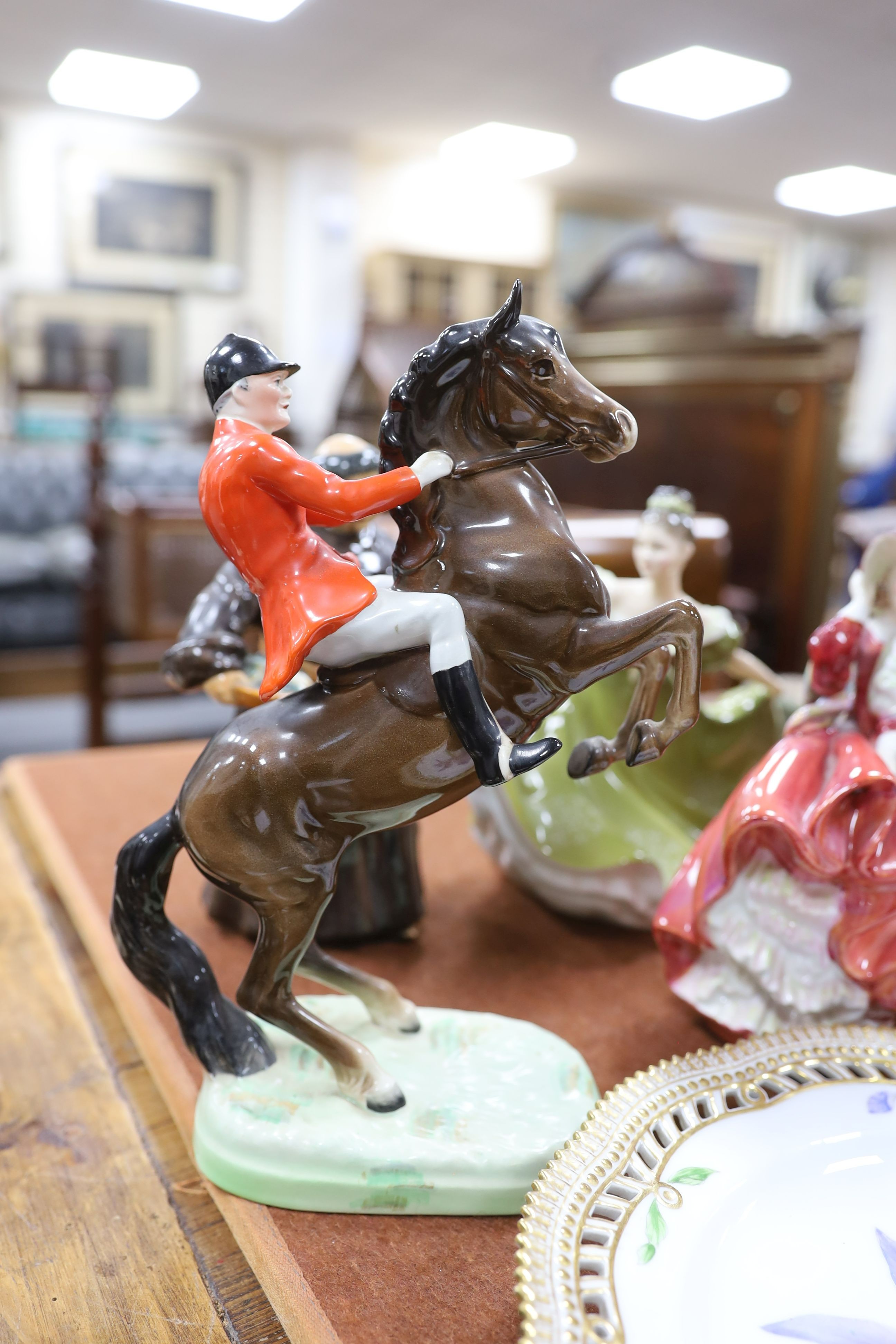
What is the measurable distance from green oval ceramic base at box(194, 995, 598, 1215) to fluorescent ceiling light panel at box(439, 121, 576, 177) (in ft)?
13.3

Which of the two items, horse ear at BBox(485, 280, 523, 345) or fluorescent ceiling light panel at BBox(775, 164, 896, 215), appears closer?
horse ear at BBox(485, 280, 523, 345)

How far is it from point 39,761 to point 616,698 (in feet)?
3.08

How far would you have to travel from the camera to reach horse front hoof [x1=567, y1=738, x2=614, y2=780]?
723mm

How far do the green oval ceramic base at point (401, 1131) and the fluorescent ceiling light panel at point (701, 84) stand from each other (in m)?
2.21

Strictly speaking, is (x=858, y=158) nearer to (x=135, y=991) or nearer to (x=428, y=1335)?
(x=135, y=991)

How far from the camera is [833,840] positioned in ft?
2.78

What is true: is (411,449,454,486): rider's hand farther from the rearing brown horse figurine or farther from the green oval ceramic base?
the green oval ceramic base

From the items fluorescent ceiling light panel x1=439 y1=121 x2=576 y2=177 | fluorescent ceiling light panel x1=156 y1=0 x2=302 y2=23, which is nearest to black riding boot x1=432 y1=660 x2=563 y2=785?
fluorescent ceiling light panel x1=156 y1=0 x2=302 y2=23

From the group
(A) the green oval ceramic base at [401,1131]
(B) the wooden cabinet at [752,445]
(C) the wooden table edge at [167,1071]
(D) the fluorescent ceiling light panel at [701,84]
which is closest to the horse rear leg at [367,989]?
(A) the green oval ceramic base at [401,1131]

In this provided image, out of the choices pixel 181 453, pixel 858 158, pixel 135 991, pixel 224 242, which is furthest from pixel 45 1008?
pixel 224 242

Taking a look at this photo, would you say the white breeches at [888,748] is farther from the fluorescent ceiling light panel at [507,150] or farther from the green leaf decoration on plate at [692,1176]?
the fluorescent ceiling light panel at [507,150]

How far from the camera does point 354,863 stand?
3.57 ft

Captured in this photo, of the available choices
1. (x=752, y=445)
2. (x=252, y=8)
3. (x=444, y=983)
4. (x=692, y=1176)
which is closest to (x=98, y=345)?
(x=252, y=8)

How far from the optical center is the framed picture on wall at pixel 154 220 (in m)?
5.22
